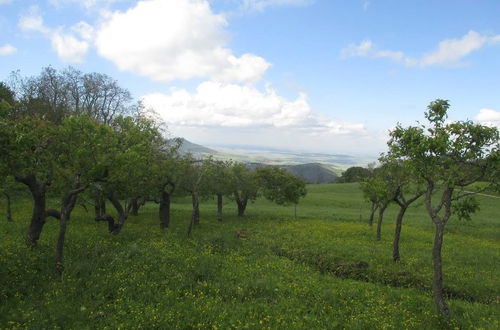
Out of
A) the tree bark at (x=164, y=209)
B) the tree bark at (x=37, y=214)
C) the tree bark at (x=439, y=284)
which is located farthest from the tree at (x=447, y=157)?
the tree bark at (x=164, y=209)

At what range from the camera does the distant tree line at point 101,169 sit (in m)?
16.5

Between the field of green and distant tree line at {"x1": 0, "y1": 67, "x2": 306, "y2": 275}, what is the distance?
7.46 feet

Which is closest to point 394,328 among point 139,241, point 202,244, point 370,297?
point 370,297

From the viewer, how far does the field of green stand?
522 inches

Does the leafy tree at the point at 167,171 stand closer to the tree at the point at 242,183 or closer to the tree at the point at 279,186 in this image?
the tree at the point at 242,183

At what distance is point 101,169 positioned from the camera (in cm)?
1711

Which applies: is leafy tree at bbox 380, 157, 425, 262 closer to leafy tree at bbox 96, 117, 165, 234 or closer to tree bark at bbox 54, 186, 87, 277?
leafy tree at bbox 96, 117, 165, 234

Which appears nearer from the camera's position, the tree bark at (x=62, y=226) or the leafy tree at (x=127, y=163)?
the tree bark at (x=62, y=226)

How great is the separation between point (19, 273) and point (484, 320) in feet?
71.8

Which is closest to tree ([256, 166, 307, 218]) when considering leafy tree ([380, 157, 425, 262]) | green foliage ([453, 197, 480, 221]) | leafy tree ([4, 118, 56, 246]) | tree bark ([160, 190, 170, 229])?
tree bark ([160, 190, 170, 229])

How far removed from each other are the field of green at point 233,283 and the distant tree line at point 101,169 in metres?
2.28

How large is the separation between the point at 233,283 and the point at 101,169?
9246 millimetres

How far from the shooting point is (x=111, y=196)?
86.0 ft

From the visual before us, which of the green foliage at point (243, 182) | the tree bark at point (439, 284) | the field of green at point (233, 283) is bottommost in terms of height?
the field of green at point (233, 283)
